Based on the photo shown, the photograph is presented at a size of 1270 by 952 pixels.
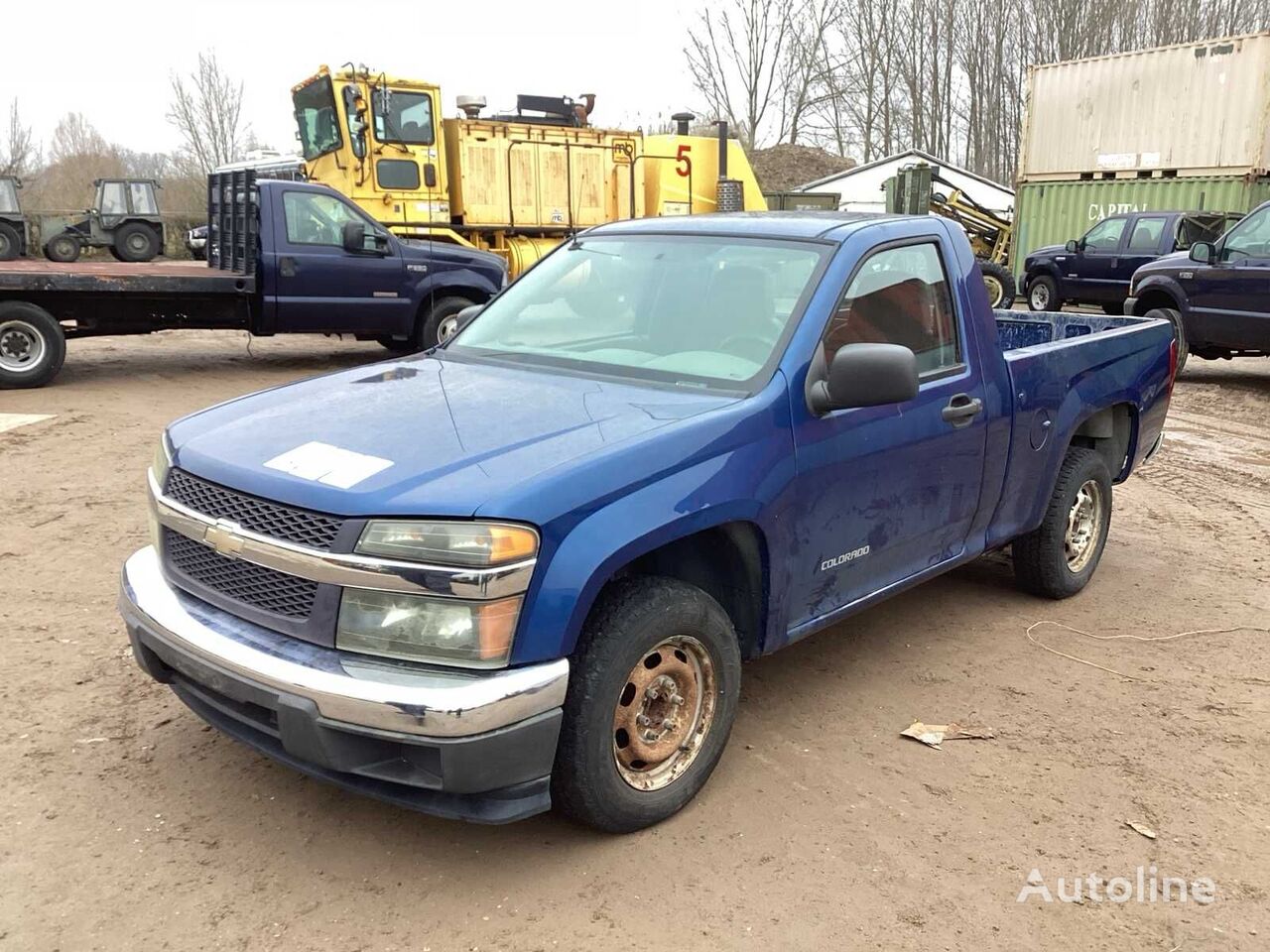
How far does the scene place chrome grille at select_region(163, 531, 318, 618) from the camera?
9.14 feet

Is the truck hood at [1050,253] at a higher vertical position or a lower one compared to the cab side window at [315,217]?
lower

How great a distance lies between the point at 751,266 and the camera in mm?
3904

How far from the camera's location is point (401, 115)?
44.6ft

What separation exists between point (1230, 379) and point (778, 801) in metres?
11.7

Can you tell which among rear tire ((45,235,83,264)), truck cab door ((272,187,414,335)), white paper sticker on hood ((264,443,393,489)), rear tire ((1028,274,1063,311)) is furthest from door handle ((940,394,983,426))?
rear tire ((45,235,83,264))

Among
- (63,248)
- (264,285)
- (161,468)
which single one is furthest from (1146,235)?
(63,248)

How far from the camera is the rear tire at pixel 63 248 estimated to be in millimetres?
24906

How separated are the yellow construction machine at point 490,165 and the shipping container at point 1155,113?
Result: 8.34m

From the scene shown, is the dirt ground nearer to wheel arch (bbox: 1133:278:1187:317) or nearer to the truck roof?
the truck roof

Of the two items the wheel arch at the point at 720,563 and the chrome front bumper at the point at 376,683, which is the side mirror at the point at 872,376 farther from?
the chrome front bumper at the point at 376,683

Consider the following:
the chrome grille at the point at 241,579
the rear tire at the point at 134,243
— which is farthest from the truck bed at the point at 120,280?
the rear tire at the point at 134,243

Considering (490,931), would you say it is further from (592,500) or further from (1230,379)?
(1230,379)

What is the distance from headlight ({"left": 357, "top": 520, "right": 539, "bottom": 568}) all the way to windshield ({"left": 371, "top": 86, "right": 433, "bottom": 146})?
1212 centimetres

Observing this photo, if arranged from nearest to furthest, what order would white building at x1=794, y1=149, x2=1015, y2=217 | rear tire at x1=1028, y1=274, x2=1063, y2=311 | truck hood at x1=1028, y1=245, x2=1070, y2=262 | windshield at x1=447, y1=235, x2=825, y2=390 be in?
windshield at x1=447, y1=235, x2=825, y2=390 → truck hood at x1=1028, y1=245, x2=1070, y2=262 → rear tire at x1=1028, y1=274, x2=1063, y2=311 → white building at x1=794, y1=149, x2=1015, y2=217
